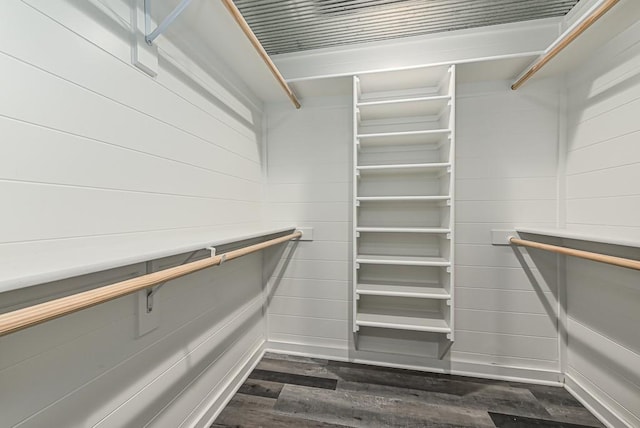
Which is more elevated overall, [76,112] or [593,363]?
[76,112]

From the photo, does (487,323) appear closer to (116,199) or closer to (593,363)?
(593,363)

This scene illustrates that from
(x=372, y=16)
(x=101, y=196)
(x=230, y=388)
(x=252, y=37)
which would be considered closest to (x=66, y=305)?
(x=101, y=196)

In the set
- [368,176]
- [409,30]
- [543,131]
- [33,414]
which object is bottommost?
[33,414]

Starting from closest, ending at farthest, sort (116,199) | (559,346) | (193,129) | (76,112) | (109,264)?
1. (109,264)
2. (76,112)
3. (116,199)
4. (193,129)
5. (559,346)

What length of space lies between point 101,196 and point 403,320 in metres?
1.84

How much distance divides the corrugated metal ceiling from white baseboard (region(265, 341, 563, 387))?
2465 mm

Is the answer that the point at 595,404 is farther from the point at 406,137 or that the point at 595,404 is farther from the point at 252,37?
the point at 252,37

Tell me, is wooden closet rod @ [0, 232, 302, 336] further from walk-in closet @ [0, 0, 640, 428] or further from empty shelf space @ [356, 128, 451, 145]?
empty shelf space @ [356, 128, 451, 145]

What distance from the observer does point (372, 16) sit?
5.60ft

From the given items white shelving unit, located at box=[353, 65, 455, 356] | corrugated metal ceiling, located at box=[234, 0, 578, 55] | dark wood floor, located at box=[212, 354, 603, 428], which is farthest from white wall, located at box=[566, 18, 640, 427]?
white shelving unit, located at box=[353, 65, 455, 356]

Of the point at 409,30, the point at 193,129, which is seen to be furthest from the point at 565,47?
the point at 193,129

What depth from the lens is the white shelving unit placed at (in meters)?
1.78

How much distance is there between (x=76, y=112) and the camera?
82cm

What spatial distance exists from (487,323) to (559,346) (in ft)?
1.57
